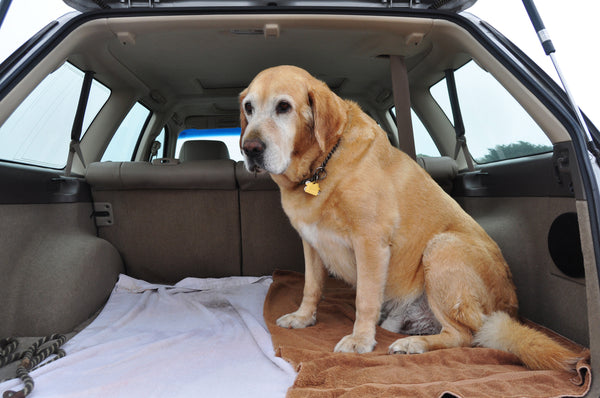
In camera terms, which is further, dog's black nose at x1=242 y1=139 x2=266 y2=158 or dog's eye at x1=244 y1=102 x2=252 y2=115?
dog's eye at x1=244 y1=102 x2=252 y2=115

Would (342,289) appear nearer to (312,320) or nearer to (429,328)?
(312,320)

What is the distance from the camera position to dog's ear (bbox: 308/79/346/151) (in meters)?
1.87

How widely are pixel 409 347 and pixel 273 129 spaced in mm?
1183

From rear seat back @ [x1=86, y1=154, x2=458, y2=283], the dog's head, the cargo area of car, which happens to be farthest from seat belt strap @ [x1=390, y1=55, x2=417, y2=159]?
the dog's head

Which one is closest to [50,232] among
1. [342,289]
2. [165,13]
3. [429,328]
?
[165,13]

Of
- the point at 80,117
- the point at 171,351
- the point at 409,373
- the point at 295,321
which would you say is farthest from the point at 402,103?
the point at 80,117

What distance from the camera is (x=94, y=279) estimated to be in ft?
7.85

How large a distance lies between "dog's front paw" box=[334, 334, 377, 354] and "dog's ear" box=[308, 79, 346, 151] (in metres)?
0.92

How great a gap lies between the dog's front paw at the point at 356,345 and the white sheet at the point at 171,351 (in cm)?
29

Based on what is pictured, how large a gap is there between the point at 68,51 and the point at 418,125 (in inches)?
116

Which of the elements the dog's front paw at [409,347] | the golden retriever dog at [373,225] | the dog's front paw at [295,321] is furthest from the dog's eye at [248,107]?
the dog's front paw at [409,347]

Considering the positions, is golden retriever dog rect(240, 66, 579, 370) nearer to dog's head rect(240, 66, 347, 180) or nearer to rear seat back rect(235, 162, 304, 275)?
dog's head rect(240, 66, 347, 180)

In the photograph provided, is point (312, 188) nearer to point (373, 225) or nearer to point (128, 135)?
point (373, 225)

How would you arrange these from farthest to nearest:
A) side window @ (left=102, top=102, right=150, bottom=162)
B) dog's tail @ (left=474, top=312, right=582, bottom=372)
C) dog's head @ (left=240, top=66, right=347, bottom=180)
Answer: side window @ (left=102, top=102, right=150, bottom=162)
dog's head @ (left=240, top=66, right=347, bottom=180)
dog's tail @ (left=474, top=312, right=582, bottom=372)
